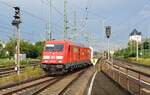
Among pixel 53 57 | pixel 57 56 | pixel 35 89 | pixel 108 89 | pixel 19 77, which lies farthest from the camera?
pixel 53 57

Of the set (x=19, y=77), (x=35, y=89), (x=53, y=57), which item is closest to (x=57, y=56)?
(x=53, y=57)

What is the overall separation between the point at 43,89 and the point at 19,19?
411 inches

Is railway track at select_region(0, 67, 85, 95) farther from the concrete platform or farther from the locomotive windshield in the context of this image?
the locomotive windshield

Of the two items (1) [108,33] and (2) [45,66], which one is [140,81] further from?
(2) [45,66]

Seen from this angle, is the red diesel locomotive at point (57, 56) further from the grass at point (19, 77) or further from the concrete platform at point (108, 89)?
the concrete platform at point (108, 89)

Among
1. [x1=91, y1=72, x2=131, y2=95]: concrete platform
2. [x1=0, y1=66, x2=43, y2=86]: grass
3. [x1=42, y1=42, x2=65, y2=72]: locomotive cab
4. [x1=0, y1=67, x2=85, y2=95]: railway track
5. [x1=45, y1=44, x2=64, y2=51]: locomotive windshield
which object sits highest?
[x1=45, y1=44, x2=64, y2=51]: locomotive windshield

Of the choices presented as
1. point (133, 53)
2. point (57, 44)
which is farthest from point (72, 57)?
point (133, 53)

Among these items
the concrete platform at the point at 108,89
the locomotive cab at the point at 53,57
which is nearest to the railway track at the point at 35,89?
the concrete platform at the point at 108,89

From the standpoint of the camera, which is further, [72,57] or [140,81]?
[72,57]

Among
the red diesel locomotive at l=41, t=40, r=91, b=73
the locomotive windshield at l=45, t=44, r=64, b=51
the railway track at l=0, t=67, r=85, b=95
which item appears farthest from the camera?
the locomotive windshield at l=45, t=44, r=64, b=51

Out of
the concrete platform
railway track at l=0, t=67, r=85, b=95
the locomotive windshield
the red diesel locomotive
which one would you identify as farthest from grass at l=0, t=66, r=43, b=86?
the concrete platform

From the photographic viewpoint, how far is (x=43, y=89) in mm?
26797

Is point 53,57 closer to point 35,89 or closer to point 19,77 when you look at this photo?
point 19,77

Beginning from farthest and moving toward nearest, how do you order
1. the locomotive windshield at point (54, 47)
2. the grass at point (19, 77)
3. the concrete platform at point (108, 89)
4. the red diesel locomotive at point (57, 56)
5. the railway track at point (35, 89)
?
the locomotive windshield at point (54, 47) < the red diesel locomotive at point (57, 56) < the grass at point (19, 77) < the railway track at point (35, 89) < the concrete platform at point (108, 89)
